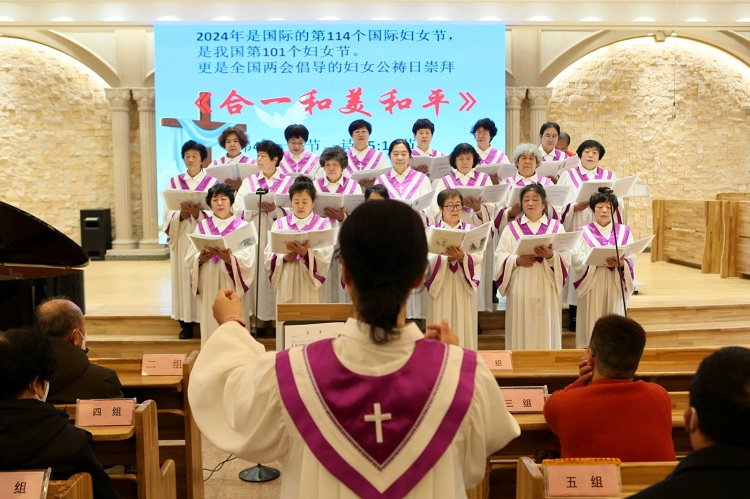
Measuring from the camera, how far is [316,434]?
181 centimetres

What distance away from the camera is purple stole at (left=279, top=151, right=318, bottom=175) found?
7863 millimetres

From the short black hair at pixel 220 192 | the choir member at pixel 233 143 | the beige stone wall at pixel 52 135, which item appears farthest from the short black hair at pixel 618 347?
the beige stone wall at pixel 52 135

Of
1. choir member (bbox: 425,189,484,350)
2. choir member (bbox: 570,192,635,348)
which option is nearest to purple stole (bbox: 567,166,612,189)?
choir member (bbox: 570,192,635,348)

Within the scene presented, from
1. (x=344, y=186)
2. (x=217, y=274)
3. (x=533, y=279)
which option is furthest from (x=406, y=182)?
(x=217, y=274)

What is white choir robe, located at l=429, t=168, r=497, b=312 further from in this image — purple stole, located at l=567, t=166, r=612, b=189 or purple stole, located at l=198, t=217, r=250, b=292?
purple stole, located at l=198, t=217, r=250, b=292

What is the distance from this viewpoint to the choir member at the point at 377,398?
1770 mm

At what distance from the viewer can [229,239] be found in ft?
20.9

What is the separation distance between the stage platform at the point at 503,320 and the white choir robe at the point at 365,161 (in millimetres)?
1791

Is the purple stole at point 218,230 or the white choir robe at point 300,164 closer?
the purple stole at point 218,230

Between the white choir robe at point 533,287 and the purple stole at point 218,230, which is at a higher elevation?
the purple stole at point 218,230

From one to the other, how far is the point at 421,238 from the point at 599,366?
1404mm

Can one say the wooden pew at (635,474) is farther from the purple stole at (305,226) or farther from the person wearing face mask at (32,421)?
the purple stole at (305,226)

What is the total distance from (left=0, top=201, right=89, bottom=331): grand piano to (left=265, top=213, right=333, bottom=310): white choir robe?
1520 millimetres

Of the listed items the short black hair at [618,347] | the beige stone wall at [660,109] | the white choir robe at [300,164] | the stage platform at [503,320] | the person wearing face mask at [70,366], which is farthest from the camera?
the beige stone wall at [660,109]
